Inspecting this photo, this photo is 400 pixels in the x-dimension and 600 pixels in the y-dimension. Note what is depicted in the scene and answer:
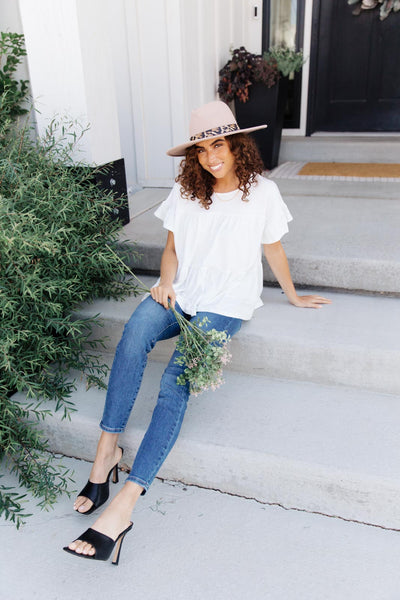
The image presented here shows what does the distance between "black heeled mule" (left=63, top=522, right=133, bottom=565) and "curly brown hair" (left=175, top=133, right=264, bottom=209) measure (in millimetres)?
1108

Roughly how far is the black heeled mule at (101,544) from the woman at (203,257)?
0.57 ft

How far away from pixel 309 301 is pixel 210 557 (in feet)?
3.46

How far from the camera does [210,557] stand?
1.43 m

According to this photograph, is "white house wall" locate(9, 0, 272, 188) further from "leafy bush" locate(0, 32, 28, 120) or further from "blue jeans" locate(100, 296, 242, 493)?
"blue jeans" locate(100, 296, 242, 493)

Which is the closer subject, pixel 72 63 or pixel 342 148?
pixel 72 63

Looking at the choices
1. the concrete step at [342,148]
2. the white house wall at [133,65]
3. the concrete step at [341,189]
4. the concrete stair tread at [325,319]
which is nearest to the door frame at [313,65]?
the concrete step at [342,148]

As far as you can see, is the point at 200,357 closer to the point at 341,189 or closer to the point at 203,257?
the point at 203,257

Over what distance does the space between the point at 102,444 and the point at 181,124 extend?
91.2 inches

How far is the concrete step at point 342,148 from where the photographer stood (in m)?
4.05

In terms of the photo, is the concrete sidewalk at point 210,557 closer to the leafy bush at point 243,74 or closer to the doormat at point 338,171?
the doormat at point 338,171

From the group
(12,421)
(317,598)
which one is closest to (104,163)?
(12,421)

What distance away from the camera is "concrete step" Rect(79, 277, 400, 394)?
183 cm

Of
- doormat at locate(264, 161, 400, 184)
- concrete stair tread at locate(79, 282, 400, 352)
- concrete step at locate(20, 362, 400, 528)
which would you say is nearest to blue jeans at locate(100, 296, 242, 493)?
concrete step at locate(20, 362, 400, 528)

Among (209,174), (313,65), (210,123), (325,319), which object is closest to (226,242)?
(209,174)
